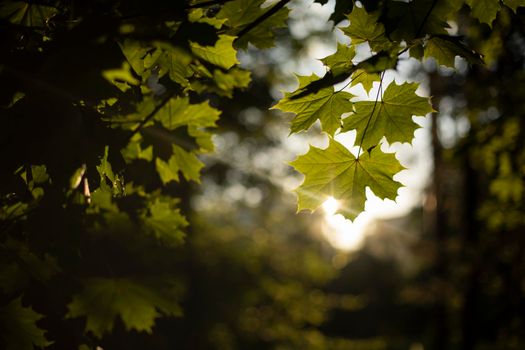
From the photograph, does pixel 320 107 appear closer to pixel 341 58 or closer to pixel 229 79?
pixel 341 58

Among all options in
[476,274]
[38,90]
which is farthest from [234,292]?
[38,90]

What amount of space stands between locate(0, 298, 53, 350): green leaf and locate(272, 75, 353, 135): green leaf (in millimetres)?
1340

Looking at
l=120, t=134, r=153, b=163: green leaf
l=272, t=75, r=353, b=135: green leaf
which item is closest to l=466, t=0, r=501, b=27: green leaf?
l=272, t=75, r=353, b=135: green leaf

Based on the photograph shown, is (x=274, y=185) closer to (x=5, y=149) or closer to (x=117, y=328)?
(x=117, y=328)

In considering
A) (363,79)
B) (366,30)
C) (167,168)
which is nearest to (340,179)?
(363,79)

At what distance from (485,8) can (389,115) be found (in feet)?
1.82

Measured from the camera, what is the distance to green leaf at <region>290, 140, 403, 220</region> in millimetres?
1902

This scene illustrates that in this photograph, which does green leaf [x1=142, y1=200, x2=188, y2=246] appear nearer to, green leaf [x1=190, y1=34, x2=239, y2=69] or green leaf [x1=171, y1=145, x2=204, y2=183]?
green leaf [x1=171, y1=145, x2=204, y2=183]

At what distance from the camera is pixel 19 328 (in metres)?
1.77

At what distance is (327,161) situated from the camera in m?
1.93

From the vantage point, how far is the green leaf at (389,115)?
1.78 meters

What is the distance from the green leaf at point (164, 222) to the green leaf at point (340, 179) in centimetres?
80

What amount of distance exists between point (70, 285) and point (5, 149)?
2.63 ft

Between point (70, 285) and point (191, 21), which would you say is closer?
point (191, 21)
